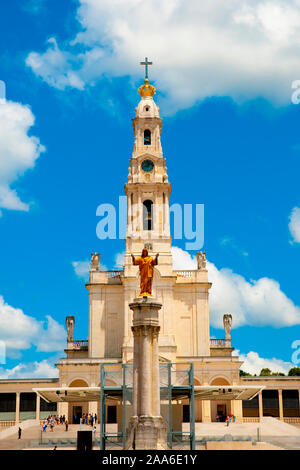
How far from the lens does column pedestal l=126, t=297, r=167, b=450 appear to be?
29.5 metres

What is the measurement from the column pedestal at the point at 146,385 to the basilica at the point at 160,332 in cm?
2876

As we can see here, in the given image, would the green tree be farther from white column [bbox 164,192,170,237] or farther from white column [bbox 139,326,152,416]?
white column [bbox 139,326,152,416]

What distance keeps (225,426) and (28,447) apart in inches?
726

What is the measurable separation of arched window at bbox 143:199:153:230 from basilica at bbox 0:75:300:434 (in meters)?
0.10

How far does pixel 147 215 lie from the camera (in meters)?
66.0

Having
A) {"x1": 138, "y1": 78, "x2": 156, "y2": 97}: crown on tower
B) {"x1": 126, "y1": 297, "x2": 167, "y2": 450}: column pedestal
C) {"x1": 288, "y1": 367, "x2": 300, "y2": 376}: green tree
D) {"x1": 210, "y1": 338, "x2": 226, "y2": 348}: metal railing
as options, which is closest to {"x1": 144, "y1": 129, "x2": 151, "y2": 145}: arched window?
{"x1": 138, "y1": 78, "x2": 156, "y2": 97}: crown on tower

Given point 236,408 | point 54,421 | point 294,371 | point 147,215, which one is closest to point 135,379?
point 54,421

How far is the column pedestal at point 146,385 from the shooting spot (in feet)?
96.9

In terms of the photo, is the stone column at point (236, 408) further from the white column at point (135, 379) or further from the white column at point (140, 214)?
the white column at point (135, 379)

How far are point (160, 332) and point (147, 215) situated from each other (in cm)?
1248

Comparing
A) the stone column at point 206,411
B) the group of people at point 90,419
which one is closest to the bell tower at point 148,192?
the stone column at point 206,411
